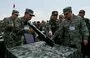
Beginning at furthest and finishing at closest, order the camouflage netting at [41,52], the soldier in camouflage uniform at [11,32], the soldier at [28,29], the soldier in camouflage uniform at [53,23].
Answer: the soldier in camouflage uniform at [53,23], the soldier in camouflage uniform at [11,32], the soldier at [28,29], the camouflage netting at [41,52]

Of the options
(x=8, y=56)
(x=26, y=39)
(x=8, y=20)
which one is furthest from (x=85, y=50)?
(x=8, y=20)

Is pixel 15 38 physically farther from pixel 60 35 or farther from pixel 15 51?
pixel 15 51

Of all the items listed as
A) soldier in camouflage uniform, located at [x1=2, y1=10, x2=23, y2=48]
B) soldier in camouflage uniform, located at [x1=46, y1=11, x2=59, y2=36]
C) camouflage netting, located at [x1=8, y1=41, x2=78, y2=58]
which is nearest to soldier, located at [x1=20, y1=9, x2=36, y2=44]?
soldier in camouflage uniform, located at [x1=2, y1=10, x2=23, y2=48]

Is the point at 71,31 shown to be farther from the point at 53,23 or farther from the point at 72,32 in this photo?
the point at 53,23

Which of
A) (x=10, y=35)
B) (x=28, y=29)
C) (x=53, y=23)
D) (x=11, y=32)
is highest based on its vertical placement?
(x=28, y=29)

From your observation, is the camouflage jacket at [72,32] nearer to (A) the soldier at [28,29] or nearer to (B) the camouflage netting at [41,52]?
(A) the soldier at [28,29]

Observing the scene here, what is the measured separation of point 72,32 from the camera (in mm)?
7570

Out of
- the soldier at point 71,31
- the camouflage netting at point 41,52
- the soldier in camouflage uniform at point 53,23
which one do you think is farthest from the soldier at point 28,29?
the camouflage netting at point 41,52

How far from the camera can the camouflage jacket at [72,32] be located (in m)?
7.56

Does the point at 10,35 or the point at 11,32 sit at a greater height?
the point at 11,32

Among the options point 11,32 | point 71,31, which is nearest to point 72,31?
point 71,31

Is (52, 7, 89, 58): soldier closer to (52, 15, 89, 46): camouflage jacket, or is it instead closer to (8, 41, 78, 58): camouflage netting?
(52, 15, 89, 46): camouflage jacket

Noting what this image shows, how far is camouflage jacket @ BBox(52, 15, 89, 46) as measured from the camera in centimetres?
756

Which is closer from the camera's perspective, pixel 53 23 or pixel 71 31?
pixel 71 31
